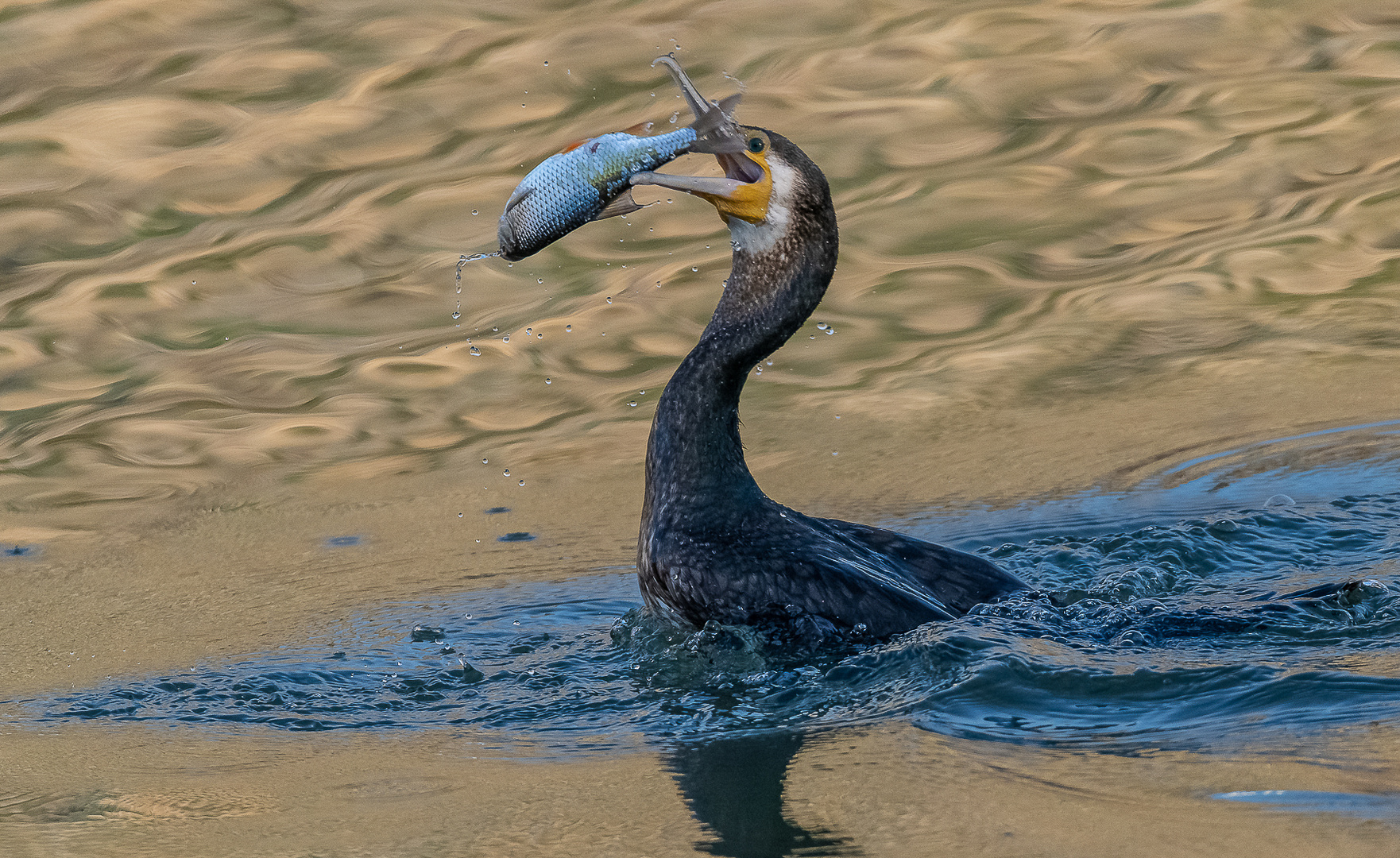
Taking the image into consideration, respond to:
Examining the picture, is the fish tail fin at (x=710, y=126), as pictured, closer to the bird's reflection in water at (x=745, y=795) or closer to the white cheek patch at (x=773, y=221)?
the white cheek patch at (x=773, y=221)

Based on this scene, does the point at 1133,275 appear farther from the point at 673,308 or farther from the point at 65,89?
the point at 65,89

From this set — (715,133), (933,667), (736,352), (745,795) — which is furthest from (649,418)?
(745,795)

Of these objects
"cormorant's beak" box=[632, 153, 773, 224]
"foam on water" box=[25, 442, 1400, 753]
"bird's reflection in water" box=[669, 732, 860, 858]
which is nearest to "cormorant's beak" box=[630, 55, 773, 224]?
"cormorant's beak" box=[632, 153, 773, 224]

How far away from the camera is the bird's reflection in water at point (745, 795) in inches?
125

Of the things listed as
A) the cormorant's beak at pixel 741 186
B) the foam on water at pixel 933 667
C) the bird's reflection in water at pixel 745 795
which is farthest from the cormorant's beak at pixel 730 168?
the bird's reflection in water at pixel 745 795

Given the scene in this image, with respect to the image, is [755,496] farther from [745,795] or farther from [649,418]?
[649,418]

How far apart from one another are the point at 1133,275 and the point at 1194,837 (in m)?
5.07

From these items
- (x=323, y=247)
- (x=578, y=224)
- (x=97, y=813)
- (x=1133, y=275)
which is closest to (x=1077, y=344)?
(x=1133, y=275)

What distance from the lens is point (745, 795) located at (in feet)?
11.4

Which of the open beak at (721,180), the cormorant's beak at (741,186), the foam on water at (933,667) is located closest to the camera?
the foam on water at (933,667)

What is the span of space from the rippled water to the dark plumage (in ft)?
0.45

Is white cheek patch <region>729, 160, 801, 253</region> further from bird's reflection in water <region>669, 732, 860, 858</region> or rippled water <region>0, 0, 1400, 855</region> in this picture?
bird's reflection in water <region>669, 732, 860, 858</region>

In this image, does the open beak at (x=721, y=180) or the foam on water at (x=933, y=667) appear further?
the open beak at (x=721, y=180)

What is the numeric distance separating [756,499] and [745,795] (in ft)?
4.32
